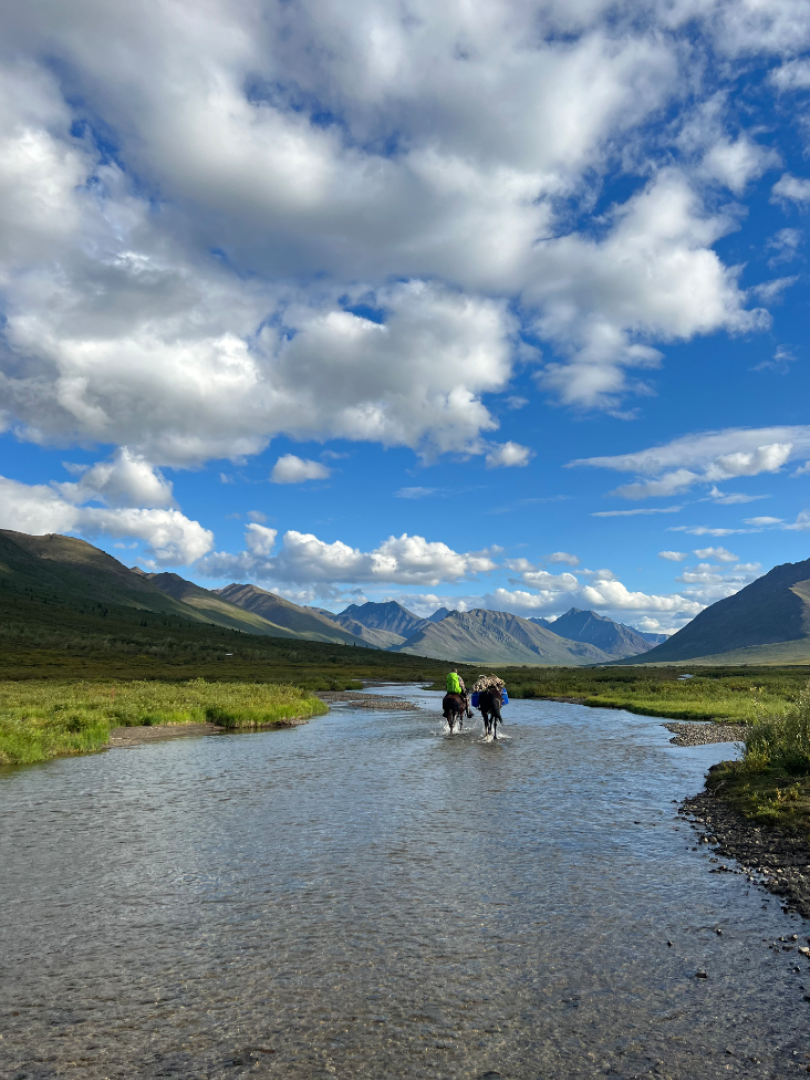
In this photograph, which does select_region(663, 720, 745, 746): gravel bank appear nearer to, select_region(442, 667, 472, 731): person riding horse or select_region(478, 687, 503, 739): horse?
select_region(478, 687, 503, 739): horse

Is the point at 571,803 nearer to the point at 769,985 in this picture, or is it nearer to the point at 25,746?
the point at 769,985

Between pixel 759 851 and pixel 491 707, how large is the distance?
83.6ft

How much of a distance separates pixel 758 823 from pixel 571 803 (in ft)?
18.8

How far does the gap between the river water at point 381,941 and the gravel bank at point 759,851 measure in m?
0.50

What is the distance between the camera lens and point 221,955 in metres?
11.4

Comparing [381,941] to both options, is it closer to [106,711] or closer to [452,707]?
[452,707]

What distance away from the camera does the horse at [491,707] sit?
1672 inches

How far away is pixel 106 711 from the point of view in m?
46.8

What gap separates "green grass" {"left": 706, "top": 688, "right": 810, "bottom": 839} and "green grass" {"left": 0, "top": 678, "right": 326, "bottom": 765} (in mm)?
31003

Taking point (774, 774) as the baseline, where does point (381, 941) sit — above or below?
below

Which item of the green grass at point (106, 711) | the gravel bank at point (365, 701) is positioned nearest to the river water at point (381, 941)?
the green grass at point (106, 711)

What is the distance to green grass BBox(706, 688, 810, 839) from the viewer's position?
779 inches

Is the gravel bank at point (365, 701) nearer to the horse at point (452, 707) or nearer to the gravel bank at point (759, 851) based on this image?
the horse at point (452, 707)

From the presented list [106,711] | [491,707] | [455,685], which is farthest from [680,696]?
[106,711]
